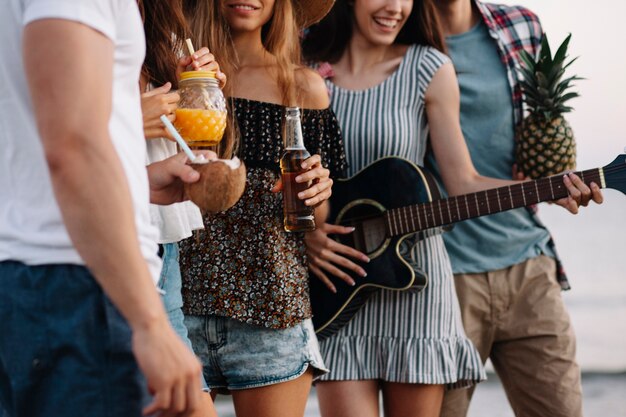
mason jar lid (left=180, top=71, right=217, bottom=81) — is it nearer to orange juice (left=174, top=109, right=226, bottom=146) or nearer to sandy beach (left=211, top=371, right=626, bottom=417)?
orange juice (left=174, top=109, right=226, bottom=146)

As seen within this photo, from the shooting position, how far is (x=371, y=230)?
3623 millimetres

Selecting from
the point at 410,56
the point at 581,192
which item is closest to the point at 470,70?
the point at 410,56

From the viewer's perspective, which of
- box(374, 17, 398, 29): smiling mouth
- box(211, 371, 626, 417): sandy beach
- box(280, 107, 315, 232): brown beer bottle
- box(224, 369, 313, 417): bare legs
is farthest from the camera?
box(211, 371, 626, 417): sandy beach

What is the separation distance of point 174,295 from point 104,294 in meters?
1.07

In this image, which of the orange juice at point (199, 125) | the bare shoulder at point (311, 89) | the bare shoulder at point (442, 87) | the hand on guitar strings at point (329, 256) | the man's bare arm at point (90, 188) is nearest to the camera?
the man's bare arm at point (90, 188)

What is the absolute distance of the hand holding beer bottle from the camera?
9.96 feet

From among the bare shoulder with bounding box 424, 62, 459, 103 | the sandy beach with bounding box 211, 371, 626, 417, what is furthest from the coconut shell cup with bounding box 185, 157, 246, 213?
the sandy beach with bounding box 211, 371, 626, 417

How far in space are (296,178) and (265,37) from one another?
60 centimetres

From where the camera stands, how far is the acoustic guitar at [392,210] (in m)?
3.55

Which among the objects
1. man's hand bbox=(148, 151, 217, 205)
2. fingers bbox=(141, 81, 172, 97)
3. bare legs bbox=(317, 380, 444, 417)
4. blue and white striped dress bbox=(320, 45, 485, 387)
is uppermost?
fingers bbox=(141, 81, 172, 97)

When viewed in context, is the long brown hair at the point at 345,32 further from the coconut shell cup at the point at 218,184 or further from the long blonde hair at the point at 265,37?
the coconut shell cup at the point at 218,184

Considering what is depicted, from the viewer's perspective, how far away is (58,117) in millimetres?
1438

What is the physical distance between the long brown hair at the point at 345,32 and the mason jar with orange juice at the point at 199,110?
59.3 inches

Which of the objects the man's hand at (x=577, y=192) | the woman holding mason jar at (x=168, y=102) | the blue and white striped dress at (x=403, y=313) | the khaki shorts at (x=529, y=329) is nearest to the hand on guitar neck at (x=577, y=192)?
the man's hand at (x=577, y=192)
